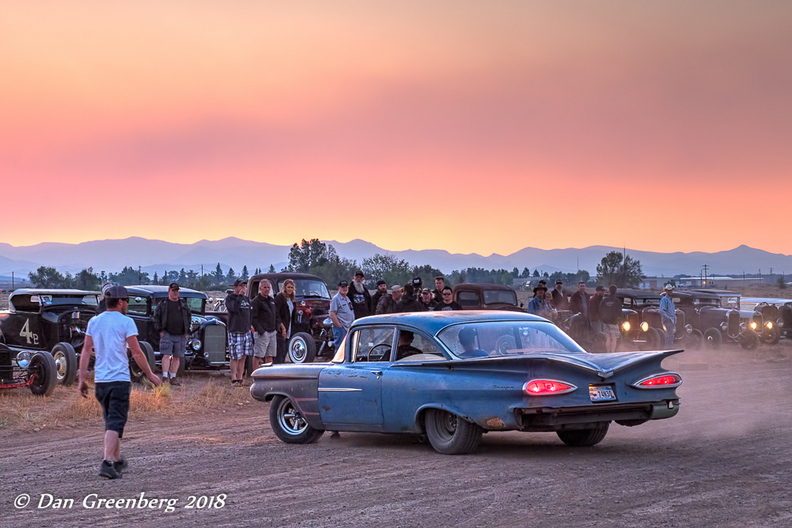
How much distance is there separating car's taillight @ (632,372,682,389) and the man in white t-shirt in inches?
178

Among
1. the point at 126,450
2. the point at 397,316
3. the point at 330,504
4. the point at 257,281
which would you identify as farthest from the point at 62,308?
the point at 330,504

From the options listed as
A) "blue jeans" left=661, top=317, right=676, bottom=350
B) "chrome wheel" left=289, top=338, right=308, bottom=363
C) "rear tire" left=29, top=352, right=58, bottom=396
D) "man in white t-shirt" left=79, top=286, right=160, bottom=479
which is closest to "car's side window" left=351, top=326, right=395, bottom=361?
"man in white t-shirt" left=79, top=286, right=160, bottom=479

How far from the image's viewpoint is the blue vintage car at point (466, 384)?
9016mm

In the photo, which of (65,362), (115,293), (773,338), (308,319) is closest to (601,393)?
(115,293)

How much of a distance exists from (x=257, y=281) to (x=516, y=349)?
14668 mm

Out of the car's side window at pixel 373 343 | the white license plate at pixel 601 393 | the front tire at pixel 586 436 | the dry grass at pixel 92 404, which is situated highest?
the car's side window at pixel 373 343

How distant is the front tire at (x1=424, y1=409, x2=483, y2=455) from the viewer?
31.1 feet

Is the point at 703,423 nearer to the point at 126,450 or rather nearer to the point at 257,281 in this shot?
the point at 126,450

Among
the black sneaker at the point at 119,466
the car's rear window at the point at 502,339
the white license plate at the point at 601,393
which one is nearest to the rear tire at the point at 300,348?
the car's rear window at the point at 502,339

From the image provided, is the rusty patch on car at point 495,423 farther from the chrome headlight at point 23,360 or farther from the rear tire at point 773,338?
the rear tire at point 773,338

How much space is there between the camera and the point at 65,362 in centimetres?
1714

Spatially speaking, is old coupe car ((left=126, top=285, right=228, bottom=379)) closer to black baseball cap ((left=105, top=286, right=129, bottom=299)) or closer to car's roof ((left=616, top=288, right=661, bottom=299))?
black baseball cap ((left=105, top=286, right=129, bottom=299))

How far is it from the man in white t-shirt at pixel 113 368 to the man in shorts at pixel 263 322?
8867 mm

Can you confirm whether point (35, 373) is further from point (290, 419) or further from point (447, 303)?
point (447, 303)
